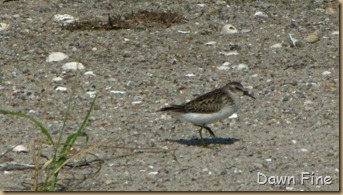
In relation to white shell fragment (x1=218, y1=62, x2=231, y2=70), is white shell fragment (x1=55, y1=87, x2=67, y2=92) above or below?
above

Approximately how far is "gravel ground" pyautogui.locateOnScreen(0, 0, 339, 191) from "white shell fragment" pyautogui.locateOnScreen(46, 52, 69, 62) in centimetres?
9

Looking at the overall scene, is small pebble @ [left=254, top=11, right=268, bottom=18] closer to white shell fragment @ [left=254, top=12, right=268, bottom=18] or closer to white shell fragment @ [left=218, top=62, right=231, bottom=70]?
white shell fragment @ [left=254, top=12, right=268, bottom=18]

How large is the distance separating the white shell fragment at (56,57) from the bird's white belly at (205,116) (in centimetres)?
338

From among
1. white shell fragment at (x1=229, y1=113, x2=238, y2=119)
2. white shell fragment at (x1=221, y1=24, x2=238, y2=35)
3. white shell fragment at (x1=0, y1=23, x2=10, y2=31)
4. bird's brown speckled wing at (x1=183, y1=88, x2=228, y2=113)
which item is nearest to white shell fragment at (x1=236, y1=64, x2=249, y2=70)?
white shell fragment at (x1=221, y1=24, x2=238, y2=35)

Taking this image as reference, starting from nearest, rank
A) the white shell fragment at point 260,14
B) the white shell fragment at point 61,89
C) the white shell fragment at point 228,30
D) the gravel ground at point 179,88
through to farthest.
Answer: the gravel ground at point 179,88
the white shell fragment at point 61,89
the white shell fragment at point 228,30
the white shell fragment at point 260,14

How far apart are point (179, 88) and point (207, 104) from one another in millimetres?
1684

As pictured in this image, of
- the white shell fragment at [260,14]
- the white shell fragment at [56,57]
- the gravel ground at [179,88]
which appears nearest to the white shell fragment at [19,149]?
the gravel ground at [179,88]

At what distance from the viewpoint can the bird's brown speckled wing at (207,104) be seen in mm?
8594

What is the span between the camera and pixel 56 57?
1156 centimetres

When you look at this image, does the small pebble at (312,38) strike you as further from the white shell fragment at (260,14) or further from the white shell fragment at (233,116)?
the white shell fragment at (233,116)

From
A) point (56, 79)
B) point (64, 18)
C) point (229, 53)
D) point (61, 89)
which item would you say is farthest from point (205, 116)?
point (64, 18)

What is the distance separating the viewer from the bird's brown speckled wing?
859 cm

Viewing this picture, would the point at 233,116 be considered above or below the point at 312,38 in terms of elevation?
above

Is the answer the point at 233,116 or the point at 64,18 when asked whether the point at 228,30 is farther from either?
the point at 233,116
